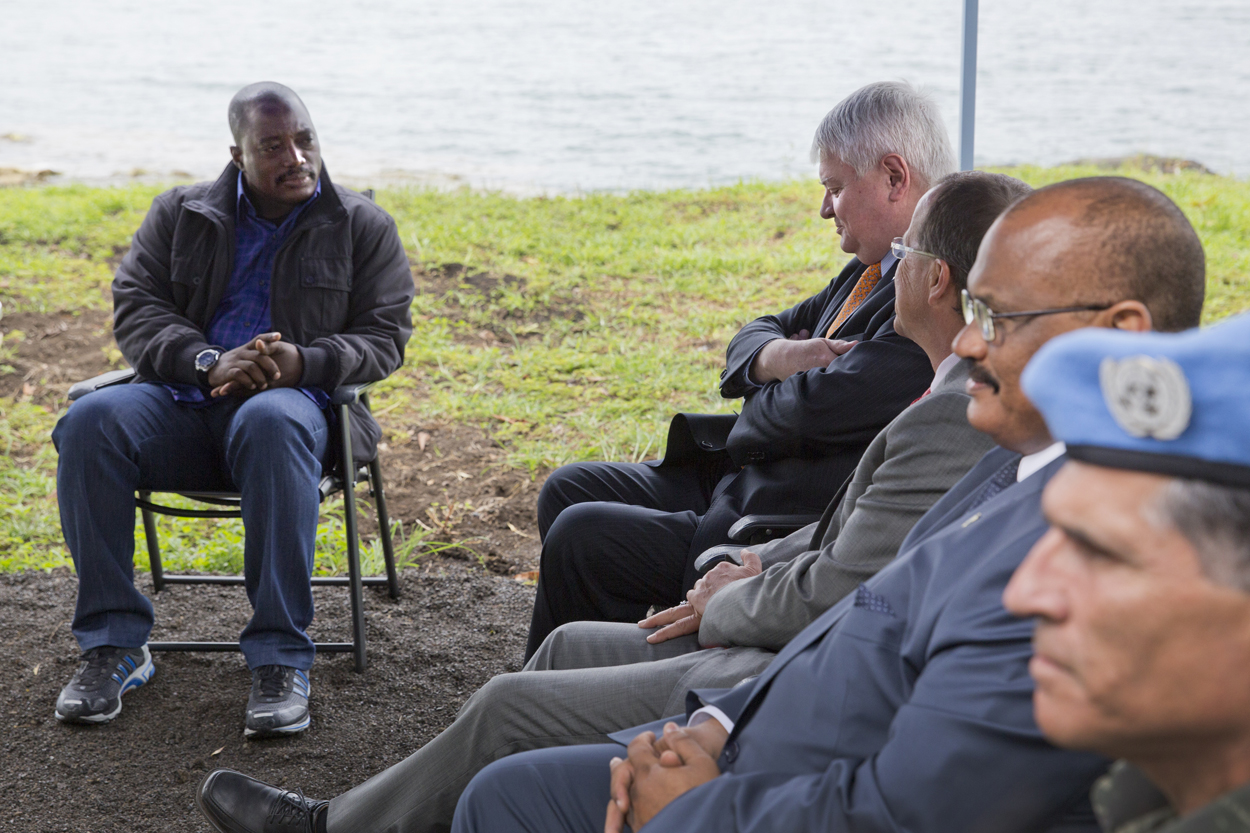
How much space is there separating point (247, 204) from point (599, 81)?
1557 cm

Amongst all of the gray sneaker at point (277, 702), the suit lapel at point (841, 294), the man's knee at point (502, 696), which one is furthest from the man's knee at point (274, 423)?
the suit lapel at point (841, 294)

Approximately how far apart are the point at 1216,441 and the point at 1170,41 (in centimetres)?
1974

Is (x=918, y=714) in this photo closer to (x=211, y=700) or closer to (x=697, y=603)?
(x=697, y=603)

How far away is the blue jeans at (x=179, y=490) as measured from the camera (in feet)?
9.34

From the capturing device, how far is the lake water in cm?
1217

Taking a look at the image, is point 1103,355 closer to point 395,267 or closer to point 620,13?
point 395,267

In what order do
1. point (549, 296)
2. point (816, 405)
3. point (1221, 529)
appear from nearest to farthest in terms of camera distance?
point (1221, 529)
point (816, 405)
point (549, 296)

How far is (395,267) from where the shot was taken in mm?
3365

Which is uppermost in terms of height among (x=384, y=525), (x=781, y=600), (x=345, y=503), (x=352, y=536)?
(x=781, y=600)

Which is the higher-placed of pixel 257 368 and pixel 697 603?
pixel 257 368

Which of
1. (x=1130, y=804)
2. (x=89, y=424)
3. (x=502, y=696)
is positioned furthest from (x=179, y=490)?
(x=1130, y=804)

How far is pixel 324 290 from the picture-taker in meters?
3.25

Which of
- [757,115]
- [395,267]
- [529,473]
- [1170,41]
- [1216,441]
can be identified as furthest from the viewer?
[1170,41]

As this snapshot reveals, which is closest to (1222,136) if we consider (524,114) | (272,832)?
(524,114)
